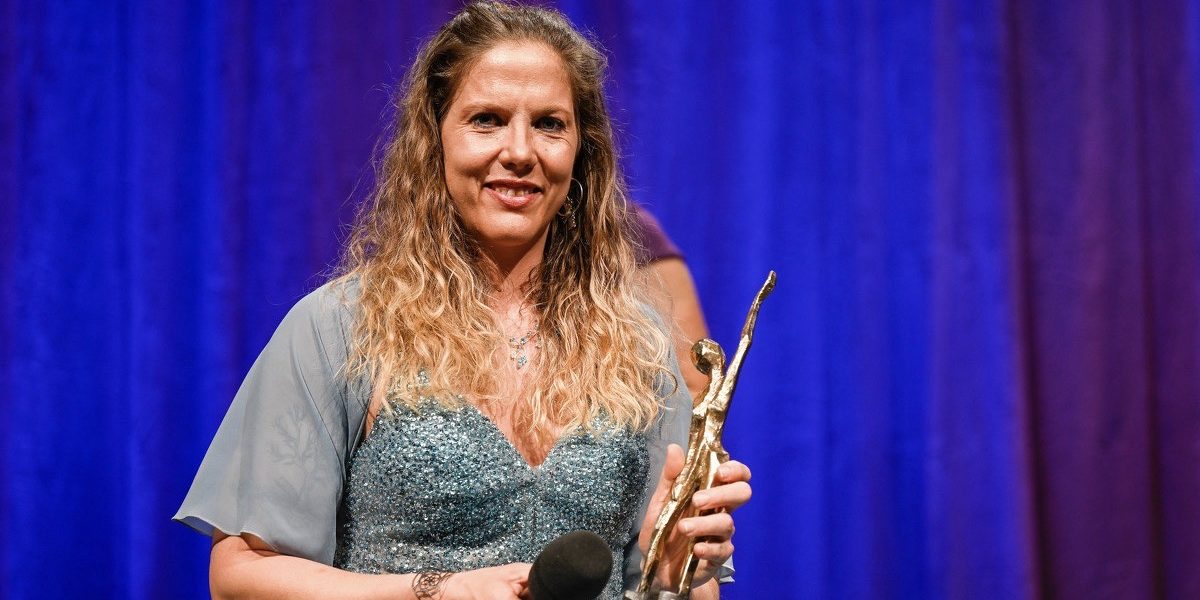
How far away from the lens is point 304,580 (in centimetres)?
108

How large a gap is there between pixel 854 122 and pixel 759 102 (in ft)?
0.58

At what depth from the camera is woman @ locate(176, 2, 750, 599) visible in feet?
3.71

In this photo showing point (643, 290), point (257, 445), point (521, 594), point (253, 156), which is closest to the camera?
point (521, 594)

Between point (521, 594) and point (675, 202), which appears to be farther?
point (675, 202)

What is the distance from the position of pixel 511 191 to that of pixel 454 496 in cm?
33

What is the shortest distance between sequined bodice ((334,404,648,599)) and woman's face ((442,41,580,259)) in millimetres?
220

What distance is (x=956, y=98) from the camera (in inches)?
81.7

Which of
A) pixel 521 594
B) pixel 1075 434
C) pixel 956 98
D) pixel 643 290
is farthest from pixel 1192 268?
pixel 521 594

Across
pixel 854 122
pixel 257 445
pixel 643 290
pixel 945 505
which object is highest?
pixel 854 122

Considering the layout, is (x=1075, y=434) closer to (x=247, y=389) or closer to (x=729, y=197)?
(x=729, y=197)

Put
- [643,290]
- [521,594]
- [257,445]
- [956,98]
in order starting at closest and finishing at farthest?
[521,594] → [257,445] → [643,290] → [956,98]

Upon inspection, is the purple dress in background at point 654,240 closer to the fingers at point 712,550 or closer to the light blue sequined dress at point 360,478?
the light blue sequined dress at point 360,478

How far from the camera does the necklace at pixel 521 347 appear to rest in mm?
1275

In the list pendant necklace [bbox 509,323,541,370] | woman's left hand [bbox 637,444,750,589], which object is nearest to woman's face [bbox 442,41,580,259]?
pendant necklace [bbox 509,323,541,370]
